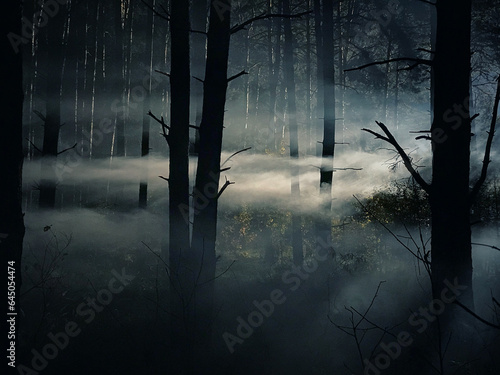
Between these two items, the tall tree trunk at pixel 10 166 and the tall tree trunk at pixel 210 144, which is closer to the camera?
the tall tree trunk at pixel 10 166

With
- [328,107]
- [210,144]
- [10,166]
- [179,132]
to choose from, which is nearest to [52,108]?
[179,132]

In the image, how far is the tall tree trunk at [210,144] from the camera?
185 inches

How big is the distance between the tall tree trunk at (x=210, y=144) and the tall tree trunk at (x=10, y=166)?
2.18 metres

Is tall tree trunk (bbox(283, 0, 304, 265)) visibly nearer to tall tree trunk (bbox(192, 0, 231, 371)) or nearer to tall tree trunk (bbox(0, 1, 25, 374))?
tall tree trunk (bbox(192, 0, 231, 371))

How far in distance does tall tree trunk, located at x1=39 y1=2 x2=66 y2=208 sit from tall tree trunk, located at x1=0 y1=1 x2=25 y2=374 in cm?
869

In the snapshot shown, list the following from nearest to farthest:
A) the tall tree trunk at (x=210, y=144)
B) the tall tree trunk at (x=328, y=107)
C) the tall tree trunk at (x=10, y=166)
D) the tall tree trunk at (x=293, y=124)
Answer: the tall tree trunk at (x=10, y=166)
the tall tree trunk at (x=210, y=144)
the tall tree trunk at (x=328, y=107)
the tall tree trunk at (x=293, y=124)

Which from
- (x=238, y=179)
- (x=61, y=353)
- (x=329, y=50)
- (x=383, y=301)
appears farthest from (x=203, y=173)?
(x=238, y=179)

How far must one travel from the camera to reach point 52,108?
432 inches

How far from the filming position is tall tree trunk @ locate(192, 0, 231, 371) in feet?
15.4

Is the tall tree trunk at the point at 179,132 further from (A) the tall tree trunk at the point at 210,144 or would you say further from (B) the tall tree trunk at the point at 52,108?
(B) the tall tree trunk at the point at 52,108

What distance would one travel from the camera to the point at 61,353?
17.9 feet

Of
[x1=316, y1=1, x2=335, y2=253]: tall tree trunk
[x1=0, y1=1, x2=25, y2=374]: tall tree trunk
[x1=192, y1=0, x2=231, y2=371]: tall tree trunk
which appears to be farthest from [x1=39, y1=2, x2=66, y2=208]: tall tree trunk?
[x1=0, y1=1, x2=25, y2=374]: tall tree trunk

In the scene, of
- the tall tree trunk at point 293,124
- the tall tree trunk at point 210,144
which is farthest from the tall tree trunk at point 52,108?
the tall tree trunk at point 210,144

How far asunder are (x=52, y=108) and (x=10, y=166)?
30.6 ft
